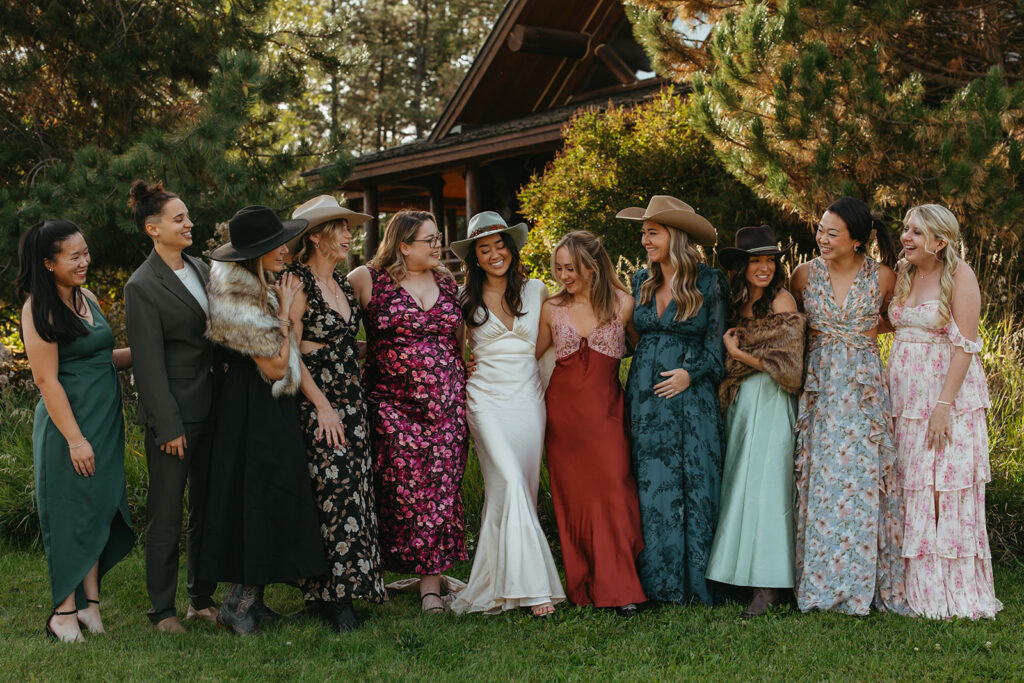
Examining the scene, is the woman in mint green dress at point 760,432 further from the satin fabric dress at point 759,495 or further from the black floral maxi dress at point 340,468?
the black floral maxi dress at point 340,468

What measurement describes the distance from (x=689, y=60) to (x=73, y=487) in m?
8.24

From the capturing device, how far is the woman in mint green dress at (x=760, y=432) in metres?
4.81

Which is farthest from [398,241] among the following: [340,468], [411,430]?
[340,468]

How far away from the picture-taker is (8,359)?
28.8 ft

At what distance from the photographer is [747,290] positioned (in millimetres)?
5086

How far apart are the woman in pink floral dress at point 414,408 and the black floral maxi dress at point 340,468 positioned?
17 centimetres

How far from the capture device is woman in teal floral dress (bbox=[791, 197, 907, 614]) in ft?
15.5

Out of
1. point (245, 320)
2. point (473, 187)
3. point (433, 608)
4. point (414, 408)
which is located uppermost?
point (473, 187)

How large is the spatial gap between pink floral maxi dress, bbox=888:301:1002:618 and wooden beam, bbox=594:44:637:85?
10.3 meters

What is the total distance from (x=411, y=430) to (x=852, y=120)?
519cm

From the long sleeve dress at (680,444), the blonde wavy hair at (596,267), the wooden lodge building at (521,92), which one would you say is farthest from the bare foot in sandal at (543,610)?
the wooden lodge building at (521,92)

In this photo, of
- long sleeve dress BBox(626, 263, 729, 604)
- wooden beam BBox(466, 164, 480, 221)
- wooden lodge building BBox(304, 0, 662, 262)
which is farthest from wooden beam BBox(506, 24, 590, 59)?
long sleeve dress BBox(626, 263, 729, 604)

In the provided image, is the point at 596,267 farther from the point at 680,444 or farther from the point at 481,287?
the point at 680,444

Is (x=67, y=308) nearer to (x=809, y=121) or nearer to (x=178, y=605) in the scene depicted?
(x=178, y=605)
